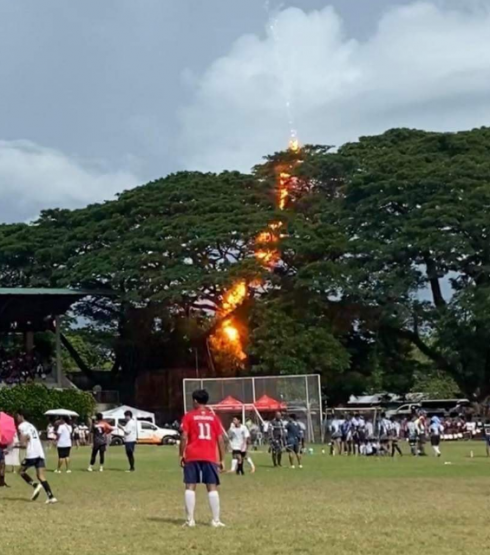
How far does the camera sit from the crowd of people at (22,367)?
5341 centimetres

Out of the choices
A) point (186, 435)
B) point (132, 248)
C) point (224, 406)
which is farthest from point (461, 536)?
point (132, 248)

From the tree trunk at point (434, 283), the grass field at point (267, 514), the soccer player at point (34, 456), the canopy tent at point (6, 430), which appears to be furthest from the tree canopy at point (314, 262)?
the soccer player at point (34, 456)

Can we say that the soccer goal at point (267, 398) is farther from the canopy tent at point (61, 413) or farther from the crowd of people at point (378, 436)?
the canopy tent at point (61, 413)

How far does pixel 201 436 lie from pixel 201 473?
420mm

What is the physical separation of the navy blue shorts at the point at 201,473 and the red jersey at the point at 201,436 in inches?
2.3

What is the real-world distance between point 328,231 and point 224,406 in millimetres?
13418

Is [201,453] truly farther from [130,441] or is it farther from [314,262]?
[314,262]

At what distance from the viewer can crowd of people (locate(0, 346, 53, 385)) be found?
175ft

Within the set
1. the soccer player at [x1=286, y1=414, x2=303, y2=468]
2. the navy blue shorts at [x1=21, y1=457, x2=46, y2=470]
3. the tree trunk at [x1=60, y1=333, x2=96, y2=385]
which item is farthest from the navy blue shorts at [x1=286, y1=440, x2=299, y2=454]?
the tree trunk at [x1=60, y1=333, x2=96, y2=385]

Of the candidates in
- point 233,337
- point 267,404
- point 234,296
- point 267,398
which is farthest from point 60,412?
point 267,404

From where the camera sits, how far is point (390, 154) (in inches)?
2015

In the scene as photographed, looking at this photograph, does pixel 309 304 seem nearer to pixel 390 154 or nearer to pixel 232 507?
pixel 390 154

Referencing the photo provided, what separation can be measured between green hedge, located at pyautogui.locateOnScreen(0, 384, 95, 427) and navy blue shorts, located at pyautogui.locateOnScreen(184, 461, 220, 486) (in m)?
36.7

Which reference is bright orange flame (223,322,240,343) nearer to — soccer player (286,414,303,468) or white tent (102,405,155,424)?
white tent (102,405,155,424)
